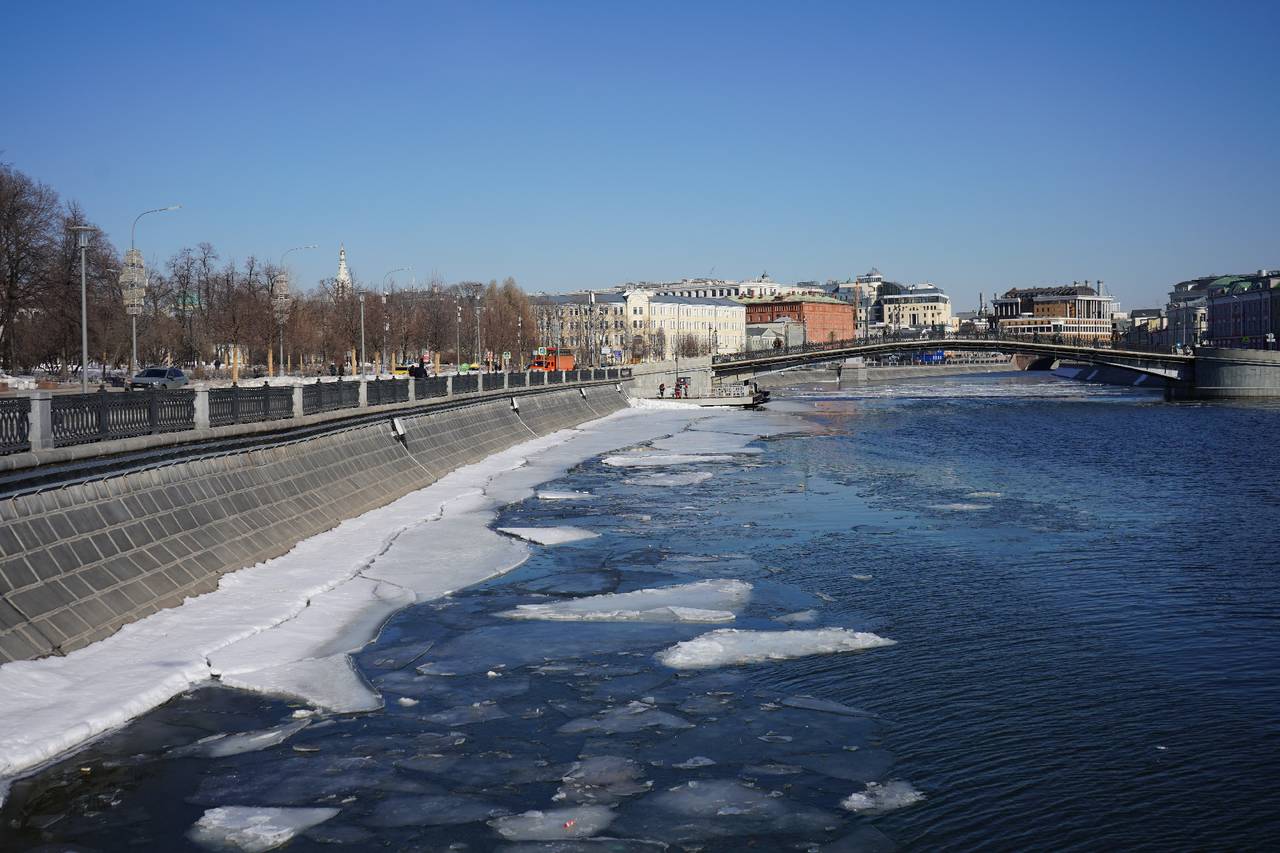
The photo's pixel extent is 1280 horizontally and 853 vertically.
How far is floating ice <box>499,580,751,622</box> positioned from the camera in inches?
701

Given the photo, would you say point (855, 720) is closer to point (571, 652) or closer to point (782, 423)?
point (571, 652)

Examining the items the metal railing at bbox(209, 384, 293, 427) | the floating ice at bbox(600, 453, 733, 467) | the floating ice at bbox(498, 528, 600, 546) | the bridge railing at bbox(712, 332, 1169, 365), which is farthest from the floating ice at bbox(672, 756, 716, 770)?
the bridge railing at bbox(712, 332, 1169, 365)

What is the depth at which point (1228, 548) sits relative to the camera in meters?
24.3

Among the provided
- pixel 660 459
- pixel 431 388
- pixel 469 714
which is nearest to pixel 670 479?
pixel 660 459

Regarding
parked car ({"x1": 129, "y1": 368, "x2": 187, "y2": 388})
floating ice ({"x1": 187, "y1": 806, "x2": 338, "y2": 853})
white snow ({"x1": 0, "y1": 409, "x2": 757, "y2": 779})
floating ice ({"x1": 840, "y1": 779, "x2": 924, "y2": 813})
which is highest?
parked car ({"x1": 129, "y1": 368, "x2": 187, "y2": 388})

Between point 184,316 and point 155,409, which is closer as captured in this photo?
point 155,409

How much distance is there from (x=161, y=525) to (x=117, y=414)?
2.95m

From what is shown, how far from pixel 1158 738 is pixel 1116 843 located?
292 cm

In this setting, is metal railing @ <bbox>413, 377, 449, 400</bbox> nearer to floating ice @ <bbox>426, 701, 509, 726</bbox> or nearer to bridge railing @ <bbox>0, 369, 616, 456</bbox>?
bridge railing @ <bbox>0, 369, 616, 456</bbox>

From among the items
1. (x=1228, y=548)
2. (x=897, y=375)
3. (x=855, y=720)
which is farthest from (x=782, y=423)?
(x=897, y=375)

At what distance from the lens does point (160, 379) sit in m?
51.6

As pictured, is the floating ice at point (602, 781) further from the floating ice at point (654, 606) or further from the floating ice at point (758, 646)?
the floating ice at point (654, 606)

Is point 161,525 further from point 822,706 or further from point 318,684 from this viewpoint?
point 822,706

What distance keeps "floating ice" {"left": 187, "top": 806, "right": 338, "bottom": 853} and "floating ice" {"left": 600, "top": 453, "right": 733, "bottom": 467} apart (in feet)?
111
